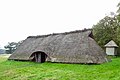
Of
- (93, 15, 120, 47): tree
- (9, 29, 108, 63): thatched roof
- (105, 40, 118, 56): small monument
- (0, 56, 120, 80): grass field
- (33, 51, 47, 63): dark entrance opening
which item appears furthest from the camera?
(93, 15, 120, 47): tree

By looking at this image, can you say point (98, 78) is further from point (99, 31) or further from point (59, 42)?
point (99, 31)

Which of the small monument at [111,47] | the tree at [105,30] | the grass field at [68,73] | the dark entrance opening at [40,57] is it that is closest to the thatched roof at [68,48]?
the dark entrance opening at [40,57]

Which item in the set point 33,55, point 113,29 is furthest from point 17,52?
point 113,29

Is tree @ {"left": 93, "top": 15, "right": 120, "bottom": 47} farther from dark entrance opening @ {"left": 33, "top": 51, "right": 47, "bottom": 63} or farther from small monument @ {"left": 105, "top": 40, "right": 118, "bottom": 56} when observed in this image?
dark entrance opening @ {"left": 33, "top": 51, "right": 47, "bottom": 63}

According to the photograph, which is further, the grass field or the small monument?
the small monument

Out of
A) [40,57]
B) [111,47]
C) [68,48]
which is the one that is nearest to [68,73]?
[68,48]

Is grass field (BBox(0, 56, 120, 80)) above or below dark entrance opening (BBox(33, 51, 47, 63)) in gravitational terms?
below

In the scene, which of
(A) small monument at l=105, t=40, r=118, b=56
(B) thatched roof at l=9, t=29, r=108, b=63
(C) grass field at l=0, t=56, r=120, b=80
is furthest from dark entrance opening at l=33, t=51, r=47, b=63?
(A) small monument at l=105, t=40, r=118, b=56

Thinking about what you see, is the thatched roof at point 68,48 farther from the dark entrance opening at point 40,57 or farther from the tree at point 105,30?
the tree at point 105,30

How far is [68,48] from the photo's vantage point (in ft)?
80.0

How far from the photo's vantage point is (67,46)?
81.4 ft

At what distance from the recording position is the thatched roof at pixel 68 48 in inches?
867

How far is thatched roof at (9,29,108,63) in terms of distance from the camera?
72.2 ft

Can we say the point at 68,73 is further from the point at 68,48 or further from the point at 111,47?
the point at 111,47
